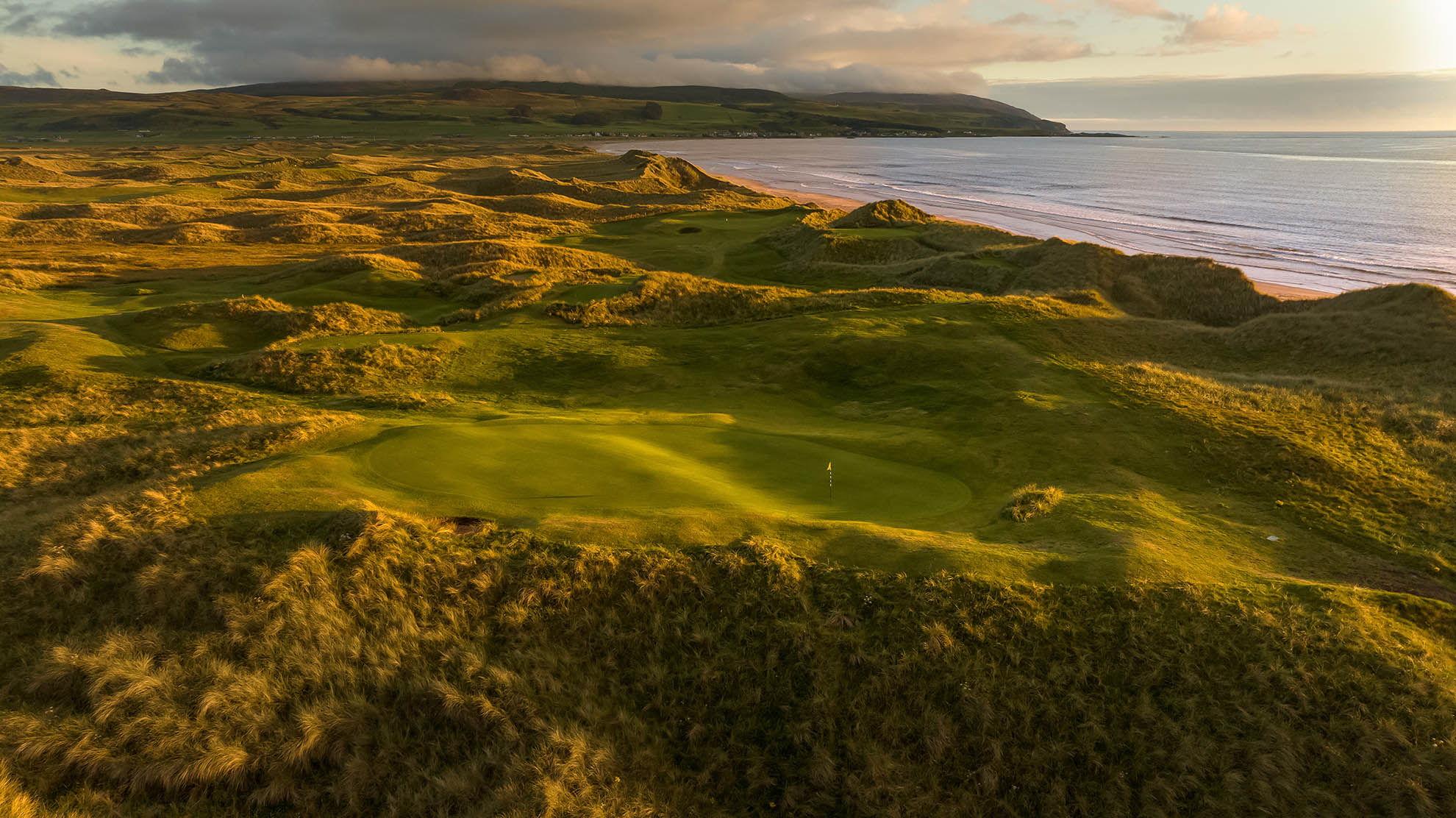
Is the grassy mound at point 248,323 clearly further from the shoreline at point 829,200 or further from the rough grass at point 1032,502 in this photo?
the shoreline at point 829,200

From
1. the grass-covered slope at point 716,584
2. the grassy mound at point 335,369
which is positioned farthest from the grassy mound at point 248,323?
the grassy mound at point 335,369

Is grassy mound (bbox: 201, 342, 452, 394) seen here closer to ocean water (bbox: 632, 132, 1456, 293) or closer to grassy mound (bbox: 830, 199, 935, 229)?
grassy mound (bbox: 830, 199, 935, 229)

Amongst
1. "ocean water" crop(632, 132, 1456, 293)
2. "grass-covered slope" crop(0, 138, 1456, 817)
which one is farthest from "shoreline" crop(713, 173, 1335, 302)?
"grass-covered slope" crop(0, 138, 1456, 817)

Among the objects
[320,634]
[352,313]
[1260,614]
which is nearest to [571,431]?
[320,634]

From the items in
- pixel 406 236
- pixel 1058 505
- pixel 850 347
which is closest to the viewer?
pixel 1058 505

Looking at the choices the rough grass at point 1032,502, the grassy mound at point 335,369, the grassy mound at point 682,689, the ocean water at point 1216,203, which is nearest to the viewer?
the grassy mound at point 682,689

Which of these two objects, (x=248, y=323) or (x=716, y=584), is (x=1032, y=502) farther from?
(x=248, y=323)

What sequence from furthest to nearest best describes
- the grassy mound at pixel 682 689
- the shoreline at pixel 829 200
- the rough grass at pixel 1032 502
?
the shoreline at pixel 829 200 < the rough grass at pixel 1032 502 < the grassy mound at pixel 682 689

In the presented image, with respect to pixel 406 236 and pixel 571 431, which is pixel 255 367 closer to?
pixel 571 431
